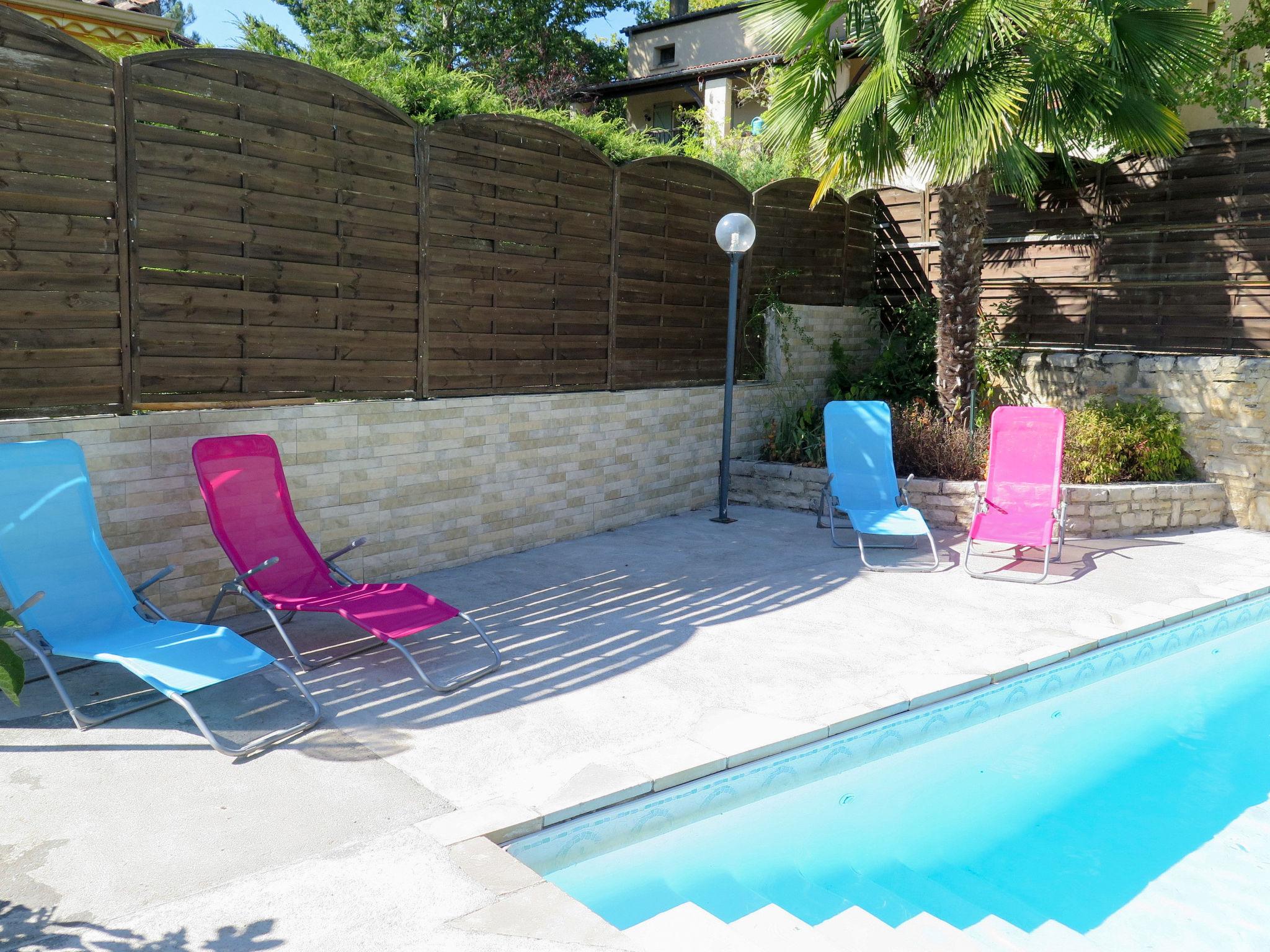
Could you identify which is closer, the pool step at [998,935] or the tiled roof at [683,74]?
the pool step at [998,935]

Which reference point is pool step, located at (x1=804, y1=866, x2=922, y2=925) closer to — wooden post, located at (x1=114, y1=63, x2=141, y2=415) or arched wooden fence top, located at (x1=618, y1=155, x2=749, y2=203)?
wooden post, located at (x1=114, y1=63, x2=141, y2=415)

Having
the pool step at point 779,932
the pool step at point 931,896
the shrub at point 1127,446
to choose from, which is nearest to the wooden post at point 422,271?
the pool step at point 931,896

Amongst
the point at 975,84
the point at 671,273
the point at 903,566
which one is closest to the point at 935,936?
the point at 903,566

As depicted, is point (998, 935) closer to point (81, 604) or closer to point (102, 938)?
point (102, 938)

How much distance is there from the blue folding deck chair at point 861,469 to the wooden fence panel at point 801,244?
7.40 feet

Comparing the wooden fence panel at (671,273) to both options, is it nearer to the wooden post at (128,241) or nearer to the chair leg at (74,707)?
the wooden post at (128,241)

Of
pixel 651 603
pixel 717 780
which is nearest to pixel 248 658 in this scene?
pixel 717 780

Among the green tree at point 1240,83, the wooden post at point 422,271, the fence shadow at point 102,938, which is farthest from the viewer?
the green tree at point 1240,83

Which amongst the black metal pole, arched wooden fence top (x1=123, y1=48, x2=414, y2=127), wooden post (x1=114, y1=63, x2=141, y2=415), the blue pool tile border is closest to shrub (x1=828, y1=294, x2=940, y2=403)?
the black metal pole

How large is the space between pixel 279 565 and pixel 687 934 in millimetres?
3490

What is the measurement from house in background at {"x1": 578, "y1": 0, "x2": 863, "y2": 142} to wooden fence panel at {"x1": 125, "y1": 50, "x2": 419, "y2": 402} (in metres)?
16.4

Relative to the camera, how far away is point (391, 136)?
6664mm

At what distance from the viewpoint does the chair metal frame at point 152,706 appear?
4090mm

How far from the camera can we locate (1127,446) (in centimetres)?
926
